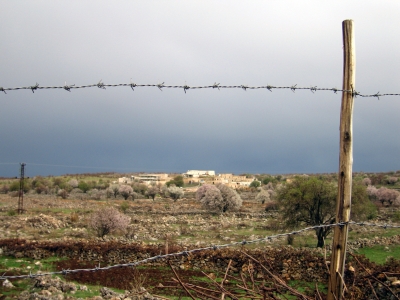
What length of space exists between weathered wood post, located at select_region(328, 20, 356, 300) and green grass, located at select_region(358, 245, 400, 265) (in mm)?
16436

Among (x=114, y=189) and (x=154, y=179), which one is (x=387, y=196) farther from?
(x=154, y=179)

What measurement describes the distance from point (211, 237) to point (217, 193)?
1619 centimetres

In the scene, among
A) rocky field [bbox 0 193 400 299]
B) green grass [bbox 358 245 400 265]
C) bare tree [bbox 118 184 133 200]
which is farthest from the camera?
bare tree [bbox 118 184 133 200]

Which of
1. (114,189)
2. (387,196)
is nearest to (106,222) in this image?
(114,189)

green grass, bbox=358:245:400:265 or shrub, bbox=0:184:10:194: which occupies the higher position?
green grass, bbox=358:245:400:265

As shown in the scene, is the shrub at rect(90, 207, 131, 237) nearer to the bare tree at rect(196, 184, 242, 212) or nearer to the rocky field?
the rocky field

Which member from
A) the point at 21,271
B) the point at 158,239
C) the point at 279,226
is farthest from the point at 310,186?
the point at 21,271

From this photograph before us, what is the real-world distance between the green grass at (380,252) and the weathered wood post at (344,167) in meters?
16.4

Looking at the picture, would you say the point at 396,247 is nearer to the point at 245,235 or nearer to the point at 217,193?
the point at 245,235

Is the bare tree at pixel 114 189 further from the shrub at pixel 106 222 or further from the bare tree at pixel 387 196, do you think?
the bare tree at pixel 387 196

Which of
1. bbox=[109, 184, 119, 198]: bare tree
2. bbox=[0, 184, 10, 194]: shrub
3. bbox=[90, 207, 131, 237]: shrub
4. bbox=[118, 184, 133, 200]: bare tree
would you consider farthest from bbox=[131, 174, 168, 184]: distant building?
bbox=[90, 207, 131, 237]: shrub

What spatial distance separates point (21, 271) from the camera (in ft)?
51.3

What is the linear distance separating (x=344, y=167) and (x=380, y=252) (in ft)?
63.1

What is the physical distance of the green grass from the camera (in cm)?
1821
